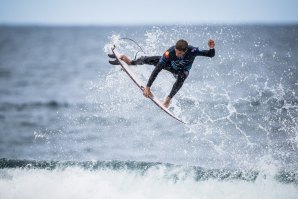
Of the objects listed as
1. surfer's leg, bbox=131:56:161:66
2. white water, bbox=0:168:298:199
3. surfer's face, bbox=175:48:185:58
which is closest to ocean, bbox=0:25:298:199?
white water, bbox=0:168:298:199

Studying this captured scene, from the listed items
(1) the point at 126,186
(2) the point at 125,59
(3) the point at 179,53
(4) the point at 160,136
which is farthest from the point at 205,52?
(4) the point at 160,136

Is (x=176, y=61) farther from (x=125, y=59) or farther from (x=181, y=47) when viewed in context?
(x=125, y=59)

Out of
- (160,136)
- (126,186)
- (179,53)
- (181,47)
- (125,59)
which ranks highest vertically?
(181,47)

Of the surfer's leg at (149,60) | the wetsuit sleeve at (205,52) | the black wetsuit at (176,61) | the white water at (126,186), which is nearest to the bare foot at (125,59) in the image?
the surfer's leg at (149,60)

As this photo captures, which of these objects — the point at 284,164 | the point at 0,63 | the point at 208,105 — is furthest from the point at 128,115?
the point at 0,63

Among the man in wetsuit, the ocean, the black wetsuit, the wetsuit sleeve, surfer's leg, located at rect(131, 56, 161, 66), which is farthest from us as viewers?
A: the ocean

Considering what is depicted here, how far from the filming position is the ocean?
1198 cm

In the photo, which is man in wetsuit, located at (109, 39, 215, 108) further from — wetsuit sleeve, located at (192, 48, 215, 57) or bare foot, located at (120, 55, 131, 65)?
bare foot, located at (120, 55, 131, 65)

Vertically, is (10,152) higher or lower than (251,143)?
lower

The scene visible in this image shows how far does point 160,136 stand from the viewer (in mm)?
18172

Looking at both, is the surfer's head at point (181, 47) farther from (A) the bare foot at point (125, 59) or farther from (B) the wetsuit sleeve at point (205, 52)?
(A) the bare foot at point (125, 59)

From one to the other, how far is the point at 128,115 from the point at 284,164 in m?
8.44

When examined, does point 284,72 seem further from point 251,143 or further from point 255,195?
point 255,195

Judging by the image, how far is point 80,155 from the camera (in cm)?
1677
